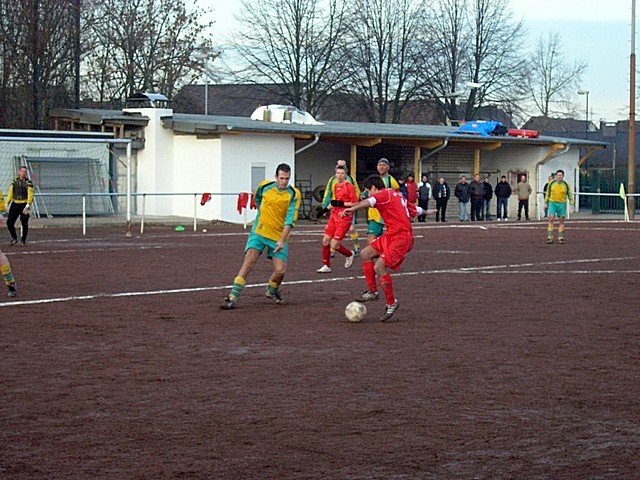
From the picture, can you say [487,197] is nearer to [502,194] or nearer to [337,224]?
[502,194]

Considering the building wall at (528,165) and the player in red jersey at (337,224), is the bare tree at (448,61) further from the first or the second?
the player in red jersey at (337,224)

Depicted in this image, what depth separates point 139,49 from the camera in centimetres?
5216

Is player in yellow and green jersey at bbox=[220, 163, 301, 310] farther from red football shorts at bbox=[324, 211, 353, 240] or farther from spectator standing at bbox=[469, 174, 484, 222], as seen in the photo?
spectator standing at bbox=[469, 174, 484, 222]

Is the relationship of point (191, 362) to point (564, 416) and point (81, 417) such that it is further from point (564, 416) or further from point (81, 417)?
point (564, 416)

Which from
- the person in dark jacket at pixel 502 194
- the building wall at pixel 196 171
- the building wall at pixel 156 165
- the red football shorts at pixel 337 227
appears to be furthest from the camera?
the person in dark jacket at pixel 502 194

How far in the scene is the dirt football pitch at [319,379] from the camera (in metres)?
6.50

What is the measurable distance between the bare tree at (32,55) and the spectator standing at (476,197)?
15968mm

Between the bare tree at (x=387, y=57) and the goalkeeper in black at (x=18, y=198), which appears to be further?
the bare tree at (x=387, y=57)

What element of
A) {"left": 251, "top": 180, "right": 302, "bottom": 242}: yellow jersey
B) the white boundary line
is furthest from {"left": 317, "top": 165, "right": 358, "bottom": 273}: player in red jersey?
{"left": 251, "top": 180, "right": 302, "bottom": 242}: yellow jersey

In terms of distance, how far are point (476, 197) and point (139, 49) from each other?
18.6 metres

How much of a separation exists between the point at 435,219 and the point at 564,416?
36737 mm

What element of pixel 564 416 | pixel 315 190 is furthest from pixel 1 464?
pixel 315 190

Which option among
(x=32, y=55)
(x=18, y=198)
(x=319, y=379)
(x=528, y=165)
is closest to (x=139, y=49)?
(x=32, y=55)

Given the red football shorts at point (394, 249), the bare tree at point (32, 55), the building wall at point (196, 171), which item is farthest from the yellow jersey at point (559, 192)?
the bare tree at point (32, 55)
